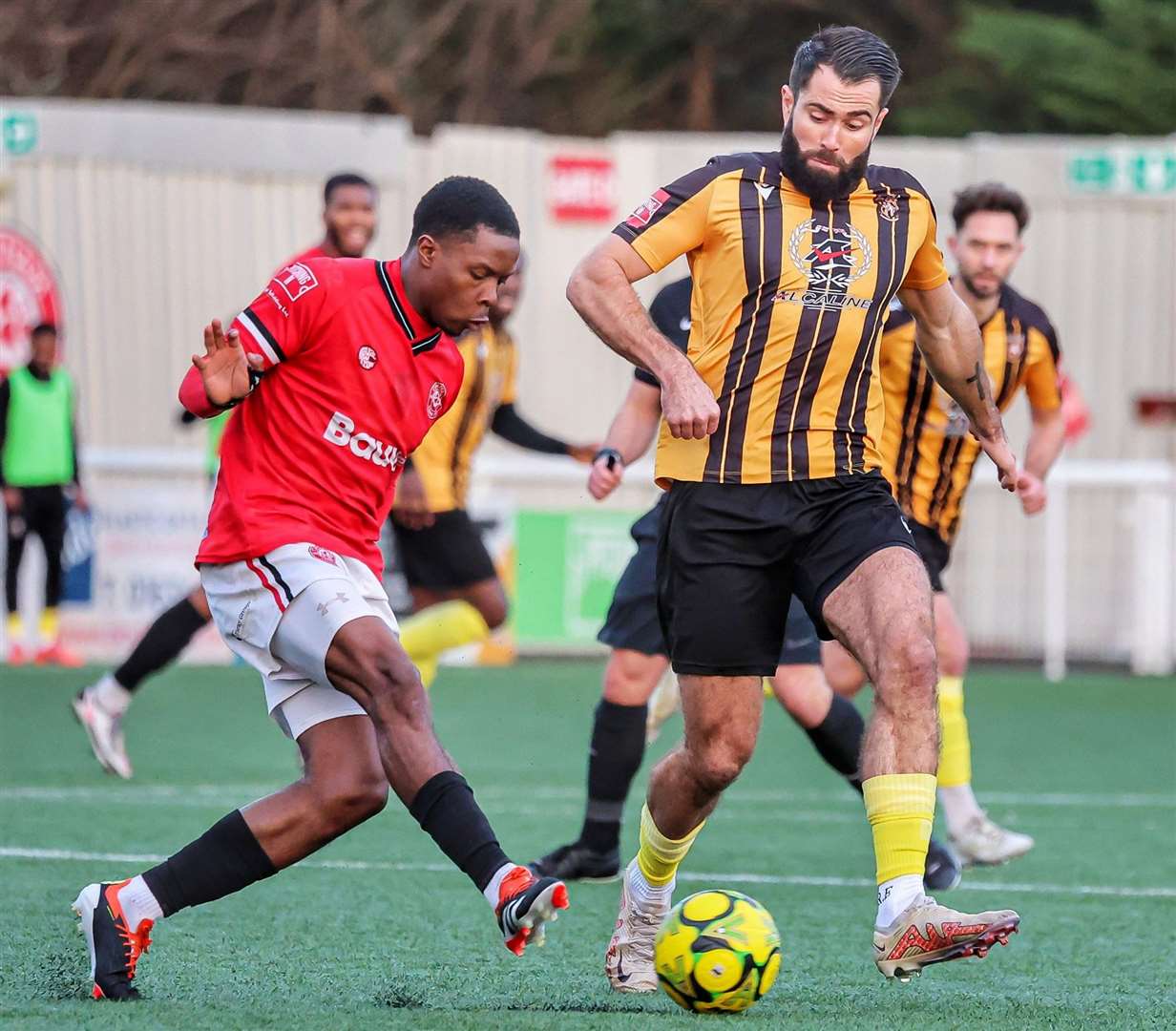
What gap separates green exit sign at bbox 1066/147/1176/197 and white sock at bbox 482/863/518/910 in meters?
13.2

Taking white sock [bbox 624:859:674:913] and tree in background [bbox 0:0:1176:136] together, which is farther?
tree in background [bbox 0:0:1176:136]

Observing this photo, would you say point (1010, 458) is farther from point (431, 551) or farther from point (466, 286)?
point (431, 551)

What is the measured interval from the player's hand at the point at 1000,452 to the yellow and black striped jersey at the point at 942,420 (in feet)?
5.67

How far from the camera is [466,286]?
15.7 feet

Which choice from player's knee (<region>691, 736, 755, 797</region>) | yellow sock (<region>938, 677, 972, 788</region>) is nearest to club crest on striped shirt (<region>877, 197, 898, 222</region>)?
player's knee (<region>691, 736, 755, 797</region>)

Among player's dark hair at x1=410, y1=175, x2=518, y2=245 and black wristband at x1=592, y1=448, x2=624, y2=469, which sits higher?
player's dark hair at x1=410, y1=175, x2=518, y2=245

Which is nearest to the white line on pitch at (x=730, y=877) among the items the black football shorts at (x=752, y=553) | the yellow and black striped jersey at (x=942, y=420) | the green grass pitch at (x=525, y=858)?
the green grass pitch at (x=525, y=858)

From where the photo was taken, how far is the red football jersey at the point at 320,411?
474cm

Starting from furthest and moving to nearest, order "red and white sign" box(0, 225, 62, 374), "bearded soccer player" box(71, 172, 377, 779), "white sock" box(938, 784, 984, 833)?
1. "red and white sign" box(0, 225, 62, 374)
2. "bearded soccer player" box(71, 172, 377, 779)
3. "white sock" box(938, 784, 984, 833)

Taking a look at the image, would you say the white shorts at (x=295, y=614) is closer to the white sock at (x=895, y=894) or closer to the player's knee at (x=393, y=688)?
the player's knee at (x=393, y=688)

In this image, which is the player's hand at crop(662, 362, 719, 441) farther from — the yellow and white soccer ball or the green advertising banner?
the green advertising banner

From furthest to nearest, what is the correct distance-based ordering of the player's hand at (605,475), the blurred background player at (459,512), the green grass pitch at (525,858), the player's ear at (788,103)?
the blurred background player at (459,512) → the player's hand at (605,475) → the player's ear at (788,103) → the green grass pitch at (525,858)

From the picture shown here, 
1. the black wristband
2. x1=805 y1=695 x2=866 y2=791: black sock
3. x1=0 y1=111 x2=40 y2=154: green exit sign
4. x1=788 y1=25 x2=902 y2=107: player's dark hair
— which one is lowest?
x1=805 y1=695 x2=866 y2=791: black sock

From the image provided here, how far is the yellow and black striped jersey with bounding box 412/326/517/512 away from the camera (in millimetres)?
9352
